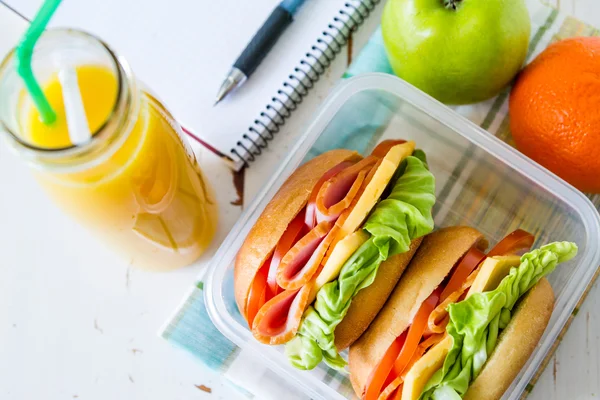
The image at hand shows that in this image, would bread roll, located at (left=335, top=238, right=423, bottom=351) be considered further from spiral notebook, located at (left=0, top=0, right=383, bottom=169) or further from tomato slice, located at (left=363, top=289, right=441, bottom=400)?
spiral notebook, located at (left=0, top=0, right=383, bottom=169)

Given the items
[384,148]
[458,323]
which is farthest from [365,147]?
[458,323]

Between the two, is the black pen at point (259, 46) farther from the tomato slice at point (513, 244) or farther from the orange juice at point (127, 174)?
the tomato slice at point (513, 244)

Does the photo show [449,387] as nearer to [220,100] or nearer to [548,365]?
[548,365]

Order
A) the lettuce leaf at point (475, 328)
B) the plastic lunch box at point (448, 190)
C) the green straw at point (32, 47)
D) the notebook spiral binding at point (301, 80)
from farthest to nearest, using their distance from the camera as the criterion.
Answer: the notebook spiral binding at point (301, 80) → the plastic lunch box at point (448, 190) → the lettuce leaf at point (475, 328) → the green straw at point (32, 47)

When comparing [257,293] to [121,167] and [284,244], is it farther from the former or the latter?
[121,167]

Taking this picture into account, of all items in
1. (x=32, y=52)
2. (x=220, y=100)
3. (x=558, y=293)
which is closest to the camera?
(x=32, y=52)

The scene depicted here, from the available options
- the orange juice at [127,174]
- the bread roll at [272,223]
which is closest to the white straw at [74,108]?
the orange juice at [127,174]

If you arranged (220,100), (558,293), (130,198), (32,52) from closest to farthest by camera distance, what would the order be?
(32,52) < (130,198) < (558,293) < (220,100)

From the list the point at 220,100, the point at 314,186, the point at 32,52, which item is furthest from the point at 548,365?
the point at 32,52

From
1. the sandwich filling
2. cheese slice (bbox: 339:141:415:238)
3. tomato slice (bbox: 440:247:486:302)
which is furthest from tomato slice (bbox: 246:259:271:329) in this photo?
tomato slice (bbox: 440:247:486:302)
